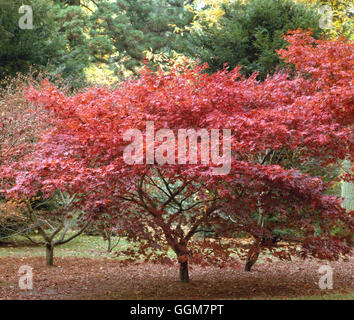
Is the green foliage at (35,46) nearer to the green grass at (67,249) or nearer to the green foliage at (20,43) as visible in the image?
the green foliage at (20,43)

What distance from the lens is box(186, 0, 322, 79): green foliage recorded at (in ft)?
38.6

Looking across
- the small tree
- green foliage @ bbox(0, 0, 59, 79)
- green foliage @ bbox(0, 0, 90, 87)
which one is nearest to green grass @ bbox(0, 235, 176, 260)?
the small tree

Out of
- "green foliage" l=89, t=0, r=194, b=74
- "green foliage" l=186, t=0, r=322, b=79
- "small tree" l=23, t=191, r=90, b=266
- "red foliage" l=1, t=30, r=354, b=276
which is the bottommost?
"small tree" l=23, t=191, r=90, b=266

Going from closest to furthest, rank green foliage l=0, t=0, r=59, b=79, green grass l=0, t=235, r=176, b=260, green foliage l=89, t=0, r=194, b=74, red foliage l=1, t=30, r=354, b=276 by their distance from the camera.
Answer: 1. red foliage l=1, t=30, r=354, b=276
2. green grass l=0, t=235, r=176, b=260
3. green foliage l=0, t=0, r=59, b=79
4. green foliage l=89, t=0, r=194, b=74

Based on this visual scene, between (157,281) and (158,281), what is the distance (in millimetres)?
17

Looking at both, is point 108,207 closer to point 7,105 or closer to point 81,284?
point 81,284

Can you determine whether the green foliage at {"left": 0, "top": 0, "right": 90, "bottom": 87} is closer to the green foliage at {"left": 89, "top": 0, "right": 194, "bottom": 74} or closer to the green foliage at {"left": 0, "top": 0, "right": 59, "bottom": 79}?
the green foliage at {"left": 0, "top": 0, "right": 59, "bottom": 79}

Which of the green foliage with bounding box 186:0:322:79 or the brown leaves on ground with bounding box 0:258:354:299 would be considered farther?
the green foliage with bounding box 186:0:322:79

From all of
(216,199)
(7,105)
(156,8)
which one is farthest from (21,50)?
(156,8)

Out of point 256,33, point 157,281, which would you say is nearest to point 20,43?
point 256,33

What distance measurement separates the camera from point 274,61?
11.7m

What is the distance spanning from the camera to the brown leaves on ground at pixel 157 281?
6320 millimetres

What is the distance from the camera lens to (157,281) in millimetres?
7305
